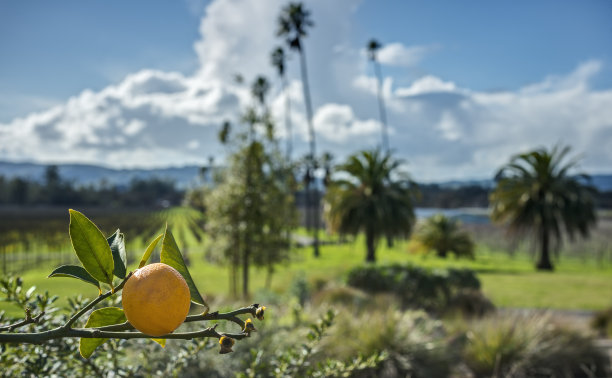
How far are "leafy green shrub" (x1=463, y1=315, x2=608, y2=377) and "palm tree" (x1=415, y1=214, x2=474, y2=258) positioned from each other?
2037cm

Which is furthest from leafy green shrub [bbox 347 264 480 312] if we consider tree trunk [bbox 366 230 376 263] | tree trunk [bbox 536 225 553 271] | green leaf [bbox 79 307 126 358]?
tree trunk [bbox 536 225 553 271]

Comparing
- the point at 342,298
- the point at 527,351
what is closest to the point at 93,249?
the point at 527,351

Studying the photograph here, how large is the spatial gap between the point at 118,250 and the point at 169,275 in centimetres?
12

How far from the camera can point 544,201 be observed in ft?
69.2

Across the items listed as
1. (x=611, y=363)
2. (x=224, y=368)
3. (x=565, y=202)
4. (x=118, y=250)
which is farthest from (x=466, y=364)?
(x=565, y=202)

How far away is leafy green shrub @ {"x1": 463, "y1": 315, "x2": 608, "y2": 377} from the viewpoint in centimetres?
546

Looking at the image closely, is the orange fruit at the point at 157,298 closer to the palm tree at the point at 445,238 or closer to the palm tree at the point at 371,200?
the palm tree at the point at 371,200

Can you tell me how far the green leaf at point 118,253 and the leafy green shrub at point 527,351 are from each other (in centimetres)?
569

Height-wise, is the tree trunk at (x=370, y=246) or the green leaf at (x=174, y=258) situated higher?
the green leaf at (x=174, y=258)

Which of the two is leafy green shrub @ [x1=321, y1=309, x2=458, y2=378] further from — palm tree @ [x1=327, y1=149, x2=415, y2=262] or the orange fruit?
palm tree @ [x1=327, y1=149, x2=415, y2=262]

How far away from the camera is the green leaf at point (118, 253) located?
0.54m

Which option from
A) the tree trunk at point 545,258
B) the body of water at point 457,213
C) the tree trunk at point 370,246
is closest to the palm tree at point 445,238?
the body of water at point 457,213

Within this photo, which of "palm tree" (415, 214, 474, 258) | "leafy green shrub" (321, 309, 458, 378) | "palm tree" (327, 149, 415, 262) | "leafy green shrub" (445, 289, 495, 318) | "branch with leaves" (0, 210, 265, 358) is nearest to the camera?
"branch with leaves" (0, 210, 265, 358)

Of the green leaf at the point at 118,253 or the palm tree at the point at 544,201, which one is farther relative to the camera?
the palm tree at the point at 544,201
